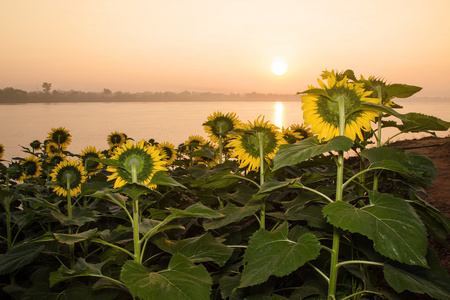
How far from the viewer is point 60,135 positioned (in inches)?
154

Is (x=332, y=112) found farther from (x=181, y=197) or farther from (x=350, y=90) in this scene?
(x=181, y=197)

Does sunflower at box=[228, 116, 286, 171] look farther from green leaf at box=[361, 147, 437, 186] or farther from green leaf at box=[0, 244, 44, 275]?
green leaf at box=[0, 244, 44, 275]

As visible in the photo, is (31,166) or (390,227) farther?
(31,166)

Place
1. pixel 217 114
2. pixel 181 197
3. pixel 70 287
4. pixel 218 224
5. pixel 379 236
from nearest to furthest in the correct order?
pixel 379 236
pixel 218 224
pixel 70 287
pixel 217 114
pixel 181 197

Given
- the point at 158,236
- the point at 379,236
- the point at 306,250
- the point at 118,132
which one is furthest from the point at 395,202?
the point at 118,132

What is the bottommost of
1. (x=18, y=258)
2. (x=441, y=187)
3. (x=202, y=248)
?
(x=441, y=187)

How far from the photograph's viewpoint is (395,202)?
0.95m

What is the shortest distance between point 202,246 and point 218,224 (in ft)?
0.34

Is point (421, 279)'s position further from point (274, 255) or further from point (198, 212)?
point (198, 212)

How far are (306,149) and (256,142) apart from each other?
0.53 metres

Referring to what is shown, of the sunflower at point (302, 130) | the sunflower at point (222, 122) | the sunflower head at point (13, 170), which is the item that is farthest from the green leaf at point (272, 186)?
the sunflower head at point (13, 170)

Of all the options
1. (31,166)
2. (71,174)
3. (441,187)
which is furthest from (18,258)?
(441,187)

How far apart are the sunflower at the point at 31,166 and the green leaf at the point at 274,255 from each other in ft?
9.71

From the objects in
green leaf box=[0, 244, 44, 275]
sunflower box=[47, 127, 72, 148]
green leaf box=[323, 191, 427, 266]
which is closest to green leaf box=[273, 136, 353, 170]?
green leaf box=[323, 191, 427, 266]
